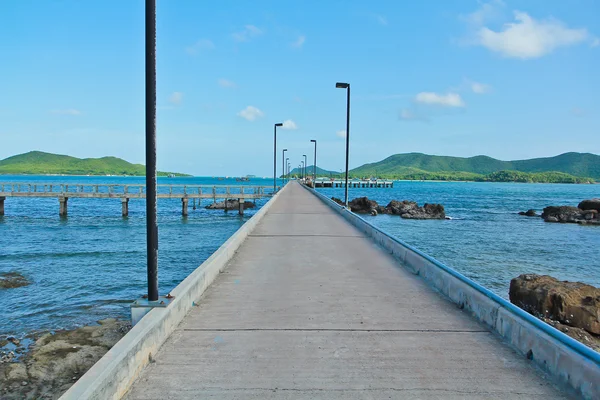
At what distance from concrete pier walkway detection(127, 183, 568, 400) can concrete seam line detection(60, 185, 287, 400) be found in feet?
0.38

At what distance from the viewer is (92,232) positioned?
2969 cm

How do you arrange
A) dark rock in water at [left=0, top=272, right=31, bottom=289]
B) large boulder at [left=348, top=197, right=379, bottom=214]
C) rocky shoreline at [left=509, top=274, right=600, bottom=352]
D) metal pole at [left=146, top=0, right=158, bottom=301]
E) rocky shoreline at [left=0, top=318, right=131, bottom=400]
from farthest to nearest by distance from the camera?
large boulder at [left=348, top=197, right=379, bottom=214] < dark rock in water at [left=0, top=272, right=31, bottom=289] < rocky shoreline at [left=509, top=274, right=600, bottom=352] < rocky shoreline at [left=0, top=318, right=131, bottom=400] < metal pole at [left=146, top=0, right=158, bottom=301]

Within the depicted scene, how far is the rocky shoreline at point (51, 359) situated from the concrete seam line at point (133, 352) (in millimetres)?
2278

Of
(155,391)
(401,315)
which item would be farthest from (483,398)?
(155,391)

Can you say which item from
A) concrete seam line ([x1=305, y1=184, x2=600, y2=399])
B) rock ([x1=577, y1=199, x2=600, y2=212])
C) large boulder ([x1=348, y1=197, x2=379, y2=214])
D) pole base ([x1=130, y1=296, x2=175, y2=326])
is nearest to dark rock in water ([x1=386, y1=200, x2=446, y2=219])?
large boulder ([x1=348, y1=197, x2=379, y2=214])

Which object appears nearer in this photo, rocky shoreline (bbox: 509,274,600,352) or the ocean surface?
rocky shoreline (bbox: 509,274,600,352)

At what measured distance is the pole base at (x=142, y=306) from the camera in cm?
509

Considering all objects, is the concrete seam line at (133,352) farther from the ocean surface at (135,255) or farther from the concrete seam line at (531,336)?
the ocean surface at (135,255)

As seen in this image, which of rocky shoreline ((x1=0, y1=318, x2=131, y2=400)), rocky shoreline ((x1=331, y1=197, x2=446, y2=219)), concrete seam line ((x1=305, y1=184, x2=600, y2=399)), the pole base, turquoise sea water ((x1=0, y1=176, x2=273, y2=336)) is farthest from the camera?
rocky shoreline ((x1=331, y1=197, x2=446, y2=219))

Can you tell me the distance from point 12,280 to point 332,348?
1324 cm

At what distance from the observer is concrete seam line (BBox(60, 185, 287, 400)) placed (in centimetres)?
329

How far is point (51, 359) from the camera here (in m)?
7.35

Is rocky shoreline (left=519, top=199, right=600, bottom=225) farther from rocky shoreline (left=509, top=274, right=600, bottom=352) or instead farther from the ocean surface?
rocky shoreline (left=509, top=274, right=600, bottom=352)

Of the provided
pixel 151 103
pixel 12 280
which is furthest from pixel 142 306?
pixel 12 280
